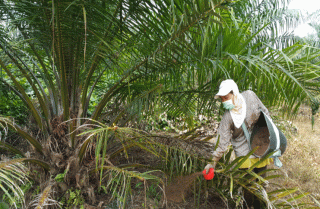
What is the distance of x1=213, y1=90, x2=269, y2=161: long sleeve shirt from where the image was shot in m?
1.94

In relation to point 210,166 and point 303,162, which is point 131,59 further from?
point 303,162

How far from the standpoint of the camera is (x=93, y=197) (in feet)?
7.82

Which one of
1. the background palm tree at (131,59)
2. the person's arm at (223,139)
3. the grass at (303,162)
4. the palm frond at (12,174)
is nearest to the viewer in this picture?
the palm frond at (12,174)

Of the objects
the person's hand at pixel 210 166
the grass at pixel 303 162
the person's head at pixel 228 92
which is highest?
the person's head at pixel 228 92

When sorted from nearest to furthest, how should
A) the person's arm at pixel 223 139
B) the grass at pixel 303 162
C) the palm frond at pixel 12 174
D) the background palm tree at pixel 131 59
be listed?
the palm frond at pixel 12 174 → the background palm tree at pixel 131 59 → the person's arm at pixel 223 139 → the grass at pixel 303 162

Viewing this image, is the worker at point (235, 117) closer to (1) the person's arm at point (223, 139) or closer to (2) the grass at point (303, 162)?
(1) the person's arm at point (223, 139)

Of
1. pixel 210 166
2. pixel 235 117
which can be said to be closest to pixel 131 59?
pixel 235 117

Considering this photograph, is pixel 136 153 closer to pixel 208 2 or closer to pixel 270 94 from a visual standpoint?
pixel 270 94

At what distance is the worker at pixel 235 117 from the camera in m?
1.86

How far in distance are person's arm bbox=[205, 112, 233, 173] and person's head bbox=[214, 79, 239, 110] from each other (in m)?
0.11

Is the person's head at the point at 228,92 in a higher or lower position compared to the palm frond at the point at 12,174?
higher

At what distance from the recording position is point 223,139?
6.36 feet

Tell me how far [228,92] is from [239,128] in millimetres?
374

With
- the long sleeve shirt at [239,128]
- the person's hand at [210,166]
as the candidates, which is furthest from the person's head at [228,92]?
the person's hand at [210,166]
